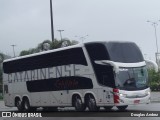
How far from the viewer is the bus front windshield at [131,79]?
2070cm

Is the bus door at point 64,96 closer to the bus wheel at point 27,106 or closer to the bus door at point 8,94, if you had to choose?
the bus wheel at point 27,106

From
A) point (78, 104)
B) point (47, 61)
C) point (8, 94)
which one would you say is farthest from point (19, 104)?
point (78, 104)

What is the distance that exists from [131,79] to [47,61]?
5.94 meters

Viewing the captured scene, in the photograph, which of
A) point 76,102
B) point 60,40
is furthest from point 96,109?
point 60,40

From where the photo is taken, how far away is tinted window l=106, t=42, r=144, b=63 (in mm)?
21141

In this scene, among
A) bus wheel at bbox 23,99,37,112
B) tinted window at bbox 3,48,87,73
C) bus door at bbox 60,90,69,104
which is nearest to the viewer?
tinted window at bbox 3,48,87,73

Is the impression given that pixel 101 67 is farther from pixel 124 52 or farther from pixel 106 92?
pixel 124 52

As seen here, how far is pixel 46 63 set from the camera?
82.1 ft

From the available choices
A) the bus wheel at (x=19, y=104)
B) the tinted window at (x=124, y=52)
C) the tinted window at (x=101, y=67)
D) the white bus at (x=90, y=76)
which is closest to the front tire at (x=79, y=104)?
the white bus at (x=90, y=76)

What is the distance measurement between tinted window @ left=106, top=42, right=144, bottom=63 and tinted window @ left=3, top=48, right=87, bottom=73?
5.39ft

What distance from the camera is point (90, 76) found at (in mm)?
21781

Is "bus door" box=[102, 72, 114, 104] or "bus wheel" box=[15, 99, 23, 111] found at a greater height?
"bus door" box=[102, 72, 114, 104]

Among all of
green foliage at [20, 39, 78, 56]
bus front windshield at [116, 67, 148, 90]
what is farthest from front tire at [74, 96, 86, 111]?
green foliage at [20, 39, 78, 56]

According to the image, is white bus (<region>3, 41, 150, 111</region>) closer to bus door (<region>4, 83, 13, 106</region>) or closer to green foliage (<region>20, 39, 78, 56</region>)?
bus door (<region>4, 83, 13, 106</region>)
